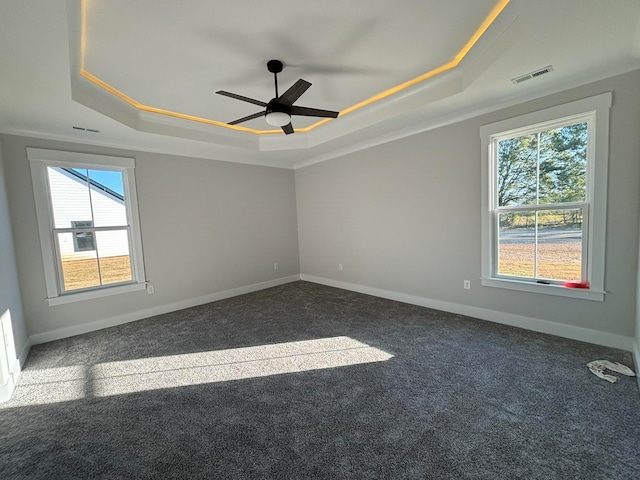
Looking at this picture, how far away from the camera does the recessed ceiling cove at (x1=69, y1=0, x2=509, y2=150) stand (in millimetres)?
1908

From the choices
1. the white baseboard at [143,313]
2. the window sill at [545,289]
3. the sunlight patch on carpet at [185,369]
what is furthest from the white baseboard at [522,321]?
the white baseboard at [143,313]

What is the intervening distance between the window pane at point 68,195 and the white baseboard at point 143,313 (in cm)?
132

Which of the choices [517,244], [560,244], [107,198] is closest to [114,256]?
[107,198]

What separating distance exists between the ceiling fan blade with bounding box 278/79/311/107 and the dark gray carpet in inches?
93.6

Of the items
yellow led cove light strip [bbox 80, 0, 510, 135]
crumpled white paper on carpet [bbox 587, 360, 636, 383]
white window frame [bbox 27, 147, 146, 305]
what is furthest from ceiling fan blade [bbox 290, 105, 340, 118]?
crumpled white paper on carpet [bbox 587, 360, 636, 383]

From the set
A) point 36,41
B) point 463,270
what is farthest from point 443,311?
point 36,41

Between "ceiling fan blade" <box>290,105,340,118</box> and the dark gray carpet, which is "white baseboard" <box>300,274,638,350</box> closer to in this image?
the dark gray carpet

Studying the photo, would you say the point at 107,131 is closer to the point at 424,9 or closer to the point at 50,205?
the point at 50,205

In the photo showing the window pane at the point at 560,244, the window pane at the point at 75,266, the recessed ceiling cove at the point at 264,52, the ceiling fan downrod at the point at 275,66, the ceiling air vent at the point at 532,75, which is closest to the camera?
the recessed ceiling cove at the point at 264,52

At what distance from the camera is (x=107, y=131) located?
3.34 metres

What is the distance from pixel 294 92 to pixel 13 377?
3.43 metres

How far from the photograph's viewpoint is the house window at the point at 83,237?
139 inches

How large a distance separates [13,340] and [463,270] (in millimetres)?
4840

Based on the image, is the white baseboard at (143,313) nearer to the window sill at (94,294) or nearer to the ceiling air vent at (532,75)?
the window sill at (94,294)
